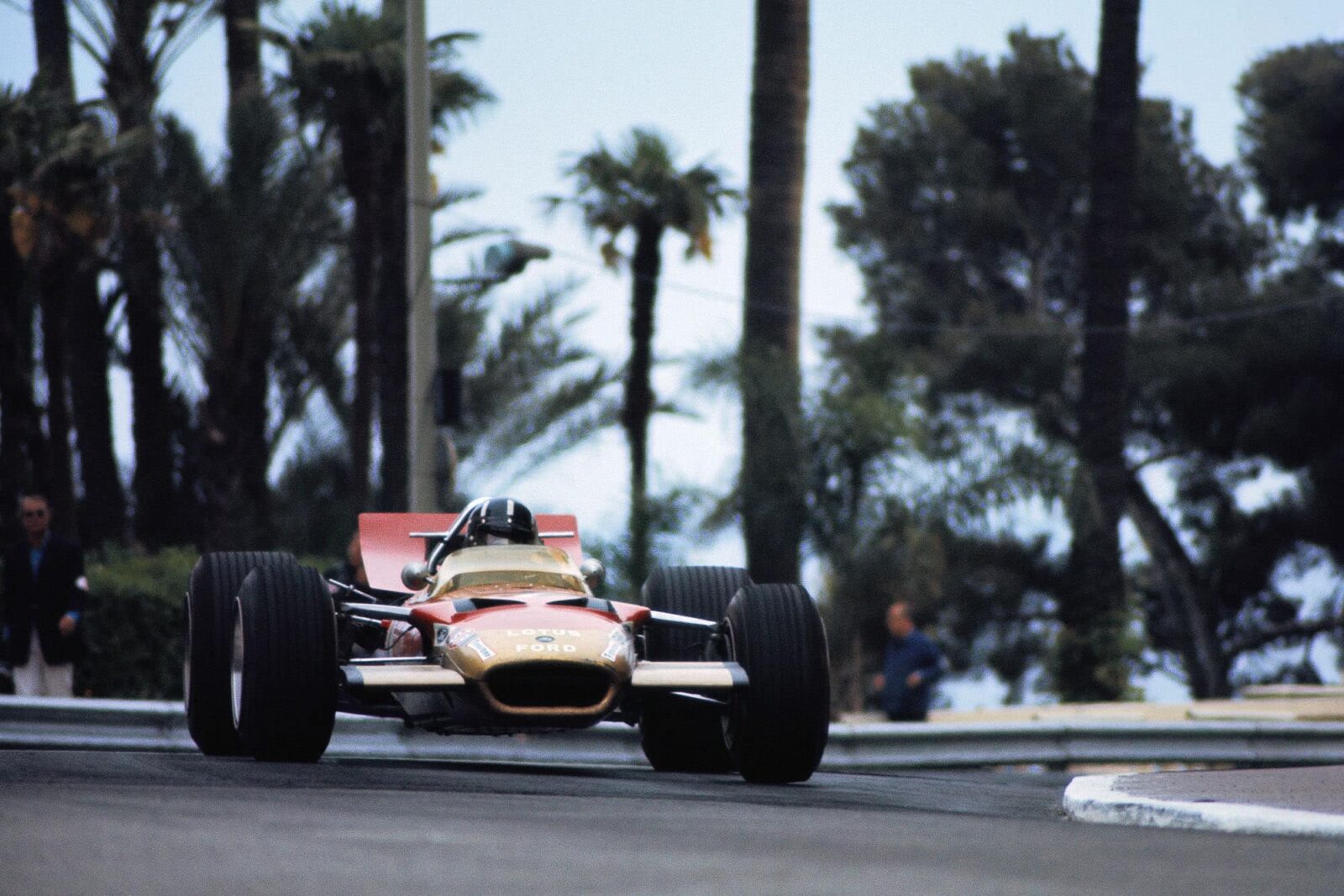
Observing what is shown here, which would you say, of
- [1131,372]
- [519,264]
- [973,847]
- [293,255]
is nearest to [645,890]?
[973,847]

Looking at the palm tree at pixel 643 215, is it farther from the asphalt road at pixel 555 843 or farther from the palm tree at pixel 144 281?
the asphalt road at pixel 555 843

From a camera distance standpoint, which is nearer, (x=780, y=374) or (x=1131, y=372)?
(x=780, y=374)

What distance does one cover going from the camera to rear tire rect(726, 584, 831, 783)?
1057 centimetres

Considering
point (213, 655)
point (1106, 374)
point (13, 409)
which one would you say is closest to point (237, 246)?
point (13, 409)

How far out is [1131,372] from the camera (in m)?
42.3

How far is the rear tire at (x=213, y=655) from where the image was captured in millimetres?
11555

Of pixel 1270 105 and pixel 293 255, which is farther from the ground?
pixel 1270 105

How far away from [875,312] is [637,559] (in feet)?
70.1

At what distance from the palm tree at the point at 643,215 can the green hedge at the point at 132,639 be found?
12062mm

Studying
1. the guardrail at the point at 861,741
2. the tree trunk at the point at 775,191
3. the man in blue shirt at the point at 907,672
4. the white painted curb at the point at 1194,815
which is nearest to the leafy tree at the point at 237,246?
the tree trunk at the point at 775,191

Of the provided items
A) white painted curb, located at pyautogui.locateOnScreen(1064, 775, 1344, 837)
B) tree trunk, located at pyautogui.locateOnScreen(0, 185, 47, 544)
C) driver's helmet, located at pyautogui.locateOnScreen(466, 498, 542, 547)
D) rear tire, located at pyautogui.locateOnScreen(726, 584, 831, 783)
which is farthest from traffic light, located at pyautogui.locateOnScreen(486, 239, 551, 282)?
white painted curb, located at pyautogui.locateOnScreen(1064, 775, 1344, 837)

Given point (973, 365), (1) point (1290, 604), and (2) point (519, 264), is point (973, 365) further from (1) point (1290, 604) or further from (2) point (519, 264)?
(2) point (519, 264)

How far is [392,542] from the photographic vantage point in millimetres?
12625

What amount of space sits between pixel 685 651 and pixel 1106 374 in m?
15.9
